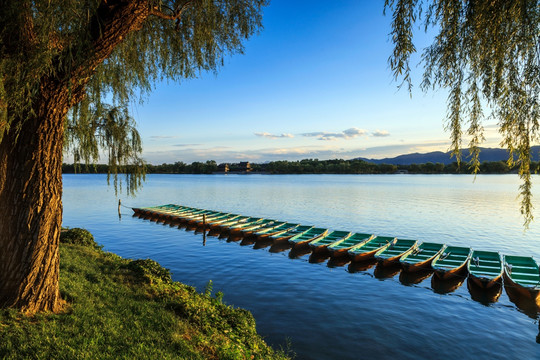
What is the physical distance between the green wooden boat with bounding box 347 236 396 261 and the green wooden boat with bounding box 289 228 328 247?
356cm

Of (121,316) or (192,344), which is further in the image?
(121,316)

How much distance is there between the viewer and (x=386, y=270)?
59.2 feet

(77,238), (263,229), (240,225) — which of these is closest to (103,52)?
(77,238)

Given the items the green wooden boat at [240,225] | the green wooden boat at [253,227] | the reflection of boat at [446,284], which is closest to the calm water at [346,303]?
the reflection of boat at [446,284]

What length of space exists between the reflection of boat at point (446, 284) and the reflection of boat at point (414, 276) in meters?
0.58

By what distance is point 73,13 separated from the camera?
5391 mm

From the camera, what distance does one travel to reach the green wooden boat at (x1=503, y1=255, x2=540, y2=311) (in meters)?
13.3

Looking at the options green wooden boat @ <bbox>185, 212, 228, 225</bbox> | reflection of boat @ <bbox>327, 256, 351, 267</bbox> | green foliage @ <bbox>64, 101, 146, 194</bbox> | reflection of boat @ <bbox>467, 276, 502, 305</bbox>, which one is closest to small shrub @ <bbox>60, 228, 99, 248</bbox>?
green foliage @ <bbox>64, 101, 146, 194</bbox>

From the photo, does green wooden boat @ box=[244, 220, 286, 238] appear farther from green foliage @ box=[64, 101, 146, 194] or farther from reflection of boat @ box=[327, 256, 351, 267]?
green foliage @ box=[64, 101, 146, 194]

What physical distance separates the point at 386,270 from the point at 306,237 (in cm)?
649

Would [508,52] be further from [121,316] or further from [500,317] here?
[500,317]

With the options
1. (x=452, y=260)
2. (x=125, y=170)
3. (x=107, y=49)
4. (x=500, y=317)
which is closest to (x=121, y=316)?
(x=107, y=49)

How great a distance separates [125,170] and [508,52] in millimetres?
13012

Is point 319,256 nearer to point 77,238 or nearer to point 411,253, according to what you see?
point 411,253
